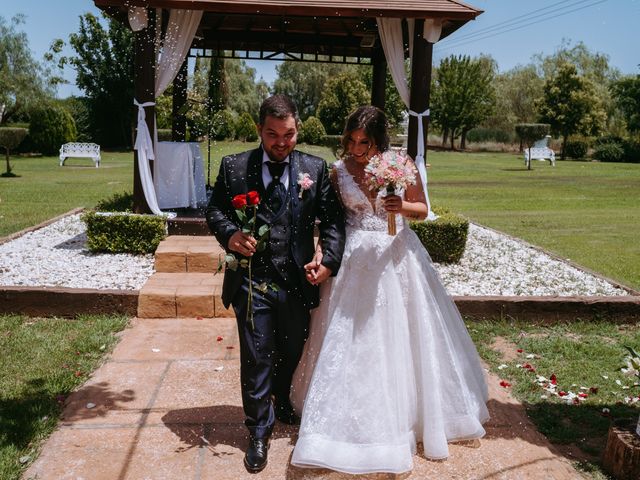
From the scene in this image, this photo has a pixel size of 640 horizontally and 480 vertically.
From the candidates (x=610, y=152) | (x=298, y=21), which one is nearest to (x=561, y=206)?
(x=298, y=21)

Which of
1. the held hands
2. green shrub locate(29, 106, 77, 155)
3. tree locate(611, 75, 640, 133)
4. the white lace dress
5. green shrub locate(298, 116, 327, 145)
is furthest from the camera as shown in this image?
tree locate(611, 75, 640, 133)

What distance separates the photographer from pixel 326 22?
37.0 feet

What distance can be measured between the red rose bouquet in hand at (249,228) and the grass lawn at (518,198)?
5887mm

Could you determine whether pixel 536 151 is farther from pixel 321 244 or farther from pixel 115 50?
pixel 321 244

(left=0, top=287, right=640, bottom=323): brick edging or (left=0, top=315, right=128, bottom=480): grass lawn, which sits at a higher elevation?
(left=0, top=287, right=640, bottom=323): brick edging

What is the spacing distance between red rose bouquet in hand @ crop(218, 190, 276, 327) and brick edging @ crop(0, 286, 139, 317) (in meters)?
3.04

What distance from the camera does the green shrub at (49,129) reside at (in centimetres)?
3116

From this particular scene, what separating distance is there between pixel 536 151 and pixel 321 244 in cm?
3014

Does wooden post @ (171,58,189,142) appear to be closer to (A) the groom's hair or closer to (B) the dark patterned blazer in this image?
(B) the dark patterned blazer

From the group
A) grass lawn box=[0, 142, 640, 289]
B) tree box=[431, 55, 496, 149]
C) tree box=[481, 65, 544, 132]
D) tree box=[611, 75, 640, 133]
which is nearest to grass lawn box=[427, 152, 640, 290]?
grass lawn box=[0, 142, 640, 289]

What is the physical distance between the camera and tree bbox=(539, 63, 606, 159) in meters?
40.6

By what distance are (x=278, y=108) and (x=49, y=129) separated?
3123 centimetres

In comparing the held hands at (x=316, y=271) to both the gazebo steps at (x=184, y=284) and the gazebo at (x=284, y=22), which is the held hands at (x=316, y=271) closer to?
the gazebo steps at (x=184, y=284)

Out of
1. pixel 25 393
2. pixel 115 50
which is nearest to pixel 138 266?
pixel 25 393
